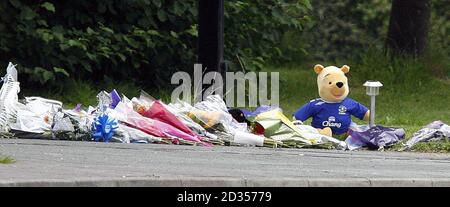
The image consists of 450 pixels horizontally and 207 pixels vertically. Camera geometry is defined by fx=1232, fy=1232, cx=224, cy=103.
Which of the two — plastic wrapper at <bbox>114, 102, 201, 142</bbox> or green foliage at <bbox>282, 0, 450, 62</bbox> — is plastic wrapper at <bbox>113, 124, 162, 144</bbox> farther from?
green foliage at <bbox>282, 0, 450, 62</bbox>

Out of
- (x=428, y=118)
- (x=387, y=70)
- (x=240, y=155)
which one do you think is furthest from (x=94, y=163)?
(x=387, y=70)

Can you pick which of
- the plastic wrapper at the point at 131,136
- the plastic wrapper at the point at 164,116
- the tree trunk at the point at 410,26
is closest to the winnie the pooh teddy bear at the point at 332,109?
the plastic wrapper at the point at 164,116

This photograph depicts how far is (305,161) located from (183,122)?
2.01 meters

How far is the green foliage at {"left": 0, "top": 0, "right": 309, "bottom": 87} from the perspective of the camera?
59.0ft

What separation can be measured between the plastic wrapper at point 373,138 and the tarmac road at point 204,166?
13.6 inches

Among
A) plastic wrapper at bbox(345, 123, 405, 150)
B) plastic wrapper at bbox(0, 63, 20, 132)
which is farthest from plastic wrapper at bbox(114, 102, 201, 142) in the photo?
plastic wrapper at bbox(345, 123, 405, 150)

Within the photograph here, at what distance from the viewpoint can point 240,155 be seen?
11734mm

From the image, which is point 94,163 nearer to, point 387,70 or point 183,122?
point 183,122

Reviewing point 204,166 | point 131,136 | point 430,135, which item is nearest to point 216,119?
point 131,136

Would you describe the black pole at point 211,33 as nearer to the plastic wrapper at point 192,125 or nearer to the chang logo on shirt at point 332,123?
the plastic wrapper at point 192,125

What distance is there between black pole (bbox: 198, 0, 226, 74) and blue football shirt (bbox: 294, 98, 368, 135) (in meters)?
1.40

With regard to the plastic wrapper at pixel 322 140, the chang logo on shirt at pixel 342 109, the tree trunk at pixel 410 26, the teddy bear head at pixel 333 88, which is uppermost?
the tree trunk at pixel 410 26

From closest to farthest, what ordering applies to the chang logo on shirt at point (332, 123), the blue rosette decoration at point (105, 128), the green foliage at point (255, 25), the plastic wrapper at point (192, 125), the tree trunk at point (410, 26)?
the blue rosette decoration at point (105, 128) → the plastic wrapper at point (192, 125) → the chang logo on shirt at point (332, 123) → the green foliage at point (255, 25) → the tree trunk at point (410, 26)

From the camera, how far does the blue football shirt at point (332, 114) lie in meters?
13.4
